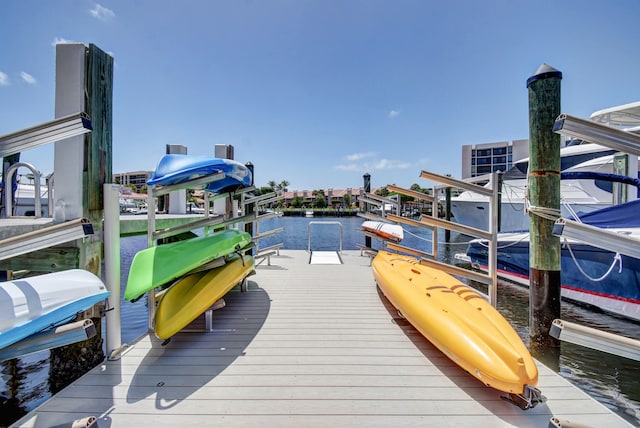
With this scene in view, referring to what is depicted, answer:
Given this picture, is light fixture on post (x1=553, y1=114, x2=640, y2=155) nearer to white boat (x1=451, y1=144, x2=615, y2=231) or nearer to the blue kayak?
the blue kayak

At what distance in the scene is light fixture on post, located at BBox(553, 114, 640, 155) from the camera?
46.6 inches

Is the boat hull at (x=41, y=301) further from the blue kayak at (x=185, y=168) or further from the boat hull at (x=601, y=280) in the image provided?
the boat hull at (x=601, y=280)

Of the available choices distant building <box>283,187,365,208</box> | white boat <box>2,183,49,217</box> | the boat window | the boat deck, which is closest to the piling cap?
the boat deck

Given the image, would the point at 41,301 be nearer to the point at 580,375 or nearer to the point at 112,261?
the point at 112,261

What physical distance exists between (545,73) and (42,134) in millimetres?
4374

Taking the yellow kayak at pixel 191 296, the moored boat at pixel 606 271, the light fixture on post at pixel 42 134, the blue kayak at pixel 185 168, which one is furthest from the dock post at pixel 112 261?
the moored boat at pixel 606 271

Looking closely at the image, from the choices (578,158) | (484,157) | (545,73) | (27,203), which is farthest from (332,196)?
(545,73)

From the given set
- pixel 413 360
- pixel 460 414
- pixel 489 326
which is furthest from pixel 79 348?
pixel 489 326

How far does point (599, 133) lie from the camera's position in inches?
49.5

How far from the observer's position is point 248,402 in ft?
6.06

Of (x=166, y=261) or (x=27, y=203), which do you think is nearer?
(x=166, y=261)

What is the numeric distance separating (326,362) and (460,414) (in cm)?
99

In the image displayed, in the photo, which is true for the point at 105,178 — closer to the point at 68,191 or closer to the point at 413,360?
the point at 68,191

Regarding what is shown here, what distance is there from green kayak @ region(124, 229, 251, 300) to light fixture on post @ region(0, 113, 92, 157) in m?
1.35
